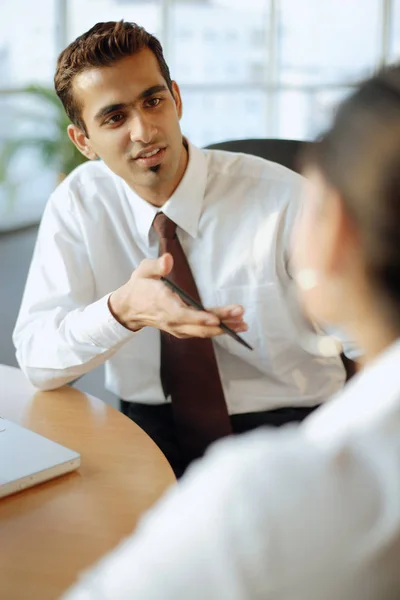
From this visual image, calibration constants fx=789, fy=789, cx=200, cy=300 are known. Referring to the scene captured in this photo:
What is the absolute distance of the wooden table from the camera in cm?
95

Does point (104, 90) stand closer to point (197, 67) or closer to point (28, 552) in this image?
point (28, 552)

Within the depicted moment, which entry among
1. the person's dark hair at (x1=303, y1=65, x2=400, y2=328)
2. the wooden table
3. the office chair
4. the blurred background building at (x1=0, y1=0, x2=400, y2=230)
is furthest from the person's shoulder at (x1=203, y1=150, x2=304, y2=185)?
the blurred background building at (x1=0, y1=0, x2=400, y2=230)

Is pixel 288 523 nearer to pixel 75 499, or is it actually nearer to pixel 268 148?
pixel 75 499

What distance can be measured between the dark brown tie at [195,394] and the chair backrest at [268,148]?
50 cm

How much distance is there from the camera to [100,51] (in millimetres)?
1747

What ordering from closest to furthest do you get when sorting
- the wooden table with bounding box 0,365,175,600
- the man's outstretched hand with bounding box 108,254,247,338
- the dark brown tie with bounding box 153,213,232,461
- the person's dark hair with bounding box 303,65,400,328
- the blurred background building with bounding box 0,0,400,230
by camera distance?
the person's dark hair with bounding box 303,65,400,328
the wooden table with bounding box 0,365,175,600
the man's outstretched hand with bounding box 108,254,247,338
the dark brown tie with bounding box 153,213,232,461
the blurred background building with bounding box 0,0,400,230

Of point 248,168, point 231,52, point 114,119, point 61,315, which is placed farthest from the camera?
point 231,52

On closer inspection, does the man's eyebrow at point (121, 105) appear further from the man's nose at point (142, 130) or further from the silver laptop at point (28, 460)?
the silver laptop at point (28, 460)

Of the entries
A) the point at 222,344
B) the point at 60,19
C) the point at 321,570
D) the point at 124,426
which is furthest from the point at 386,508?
the point at 60,19

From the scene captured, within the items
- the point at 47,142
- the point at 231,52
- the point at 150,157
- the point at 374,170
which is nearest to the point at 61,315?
the point at 150,157

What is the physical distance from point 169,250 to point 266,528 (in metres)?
1.34

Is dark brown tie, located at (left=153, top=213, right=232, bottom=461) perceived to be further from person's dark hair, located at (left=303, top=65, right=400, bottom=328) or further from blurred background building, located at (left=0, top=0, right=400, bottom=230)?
blurred background building, located at (left=0, top=0, right=400, bottom=230)

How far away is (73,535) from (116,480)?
158 millimetres

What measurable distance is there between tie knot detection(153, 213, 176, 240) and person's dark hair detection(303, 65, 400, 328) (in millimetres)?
1150
